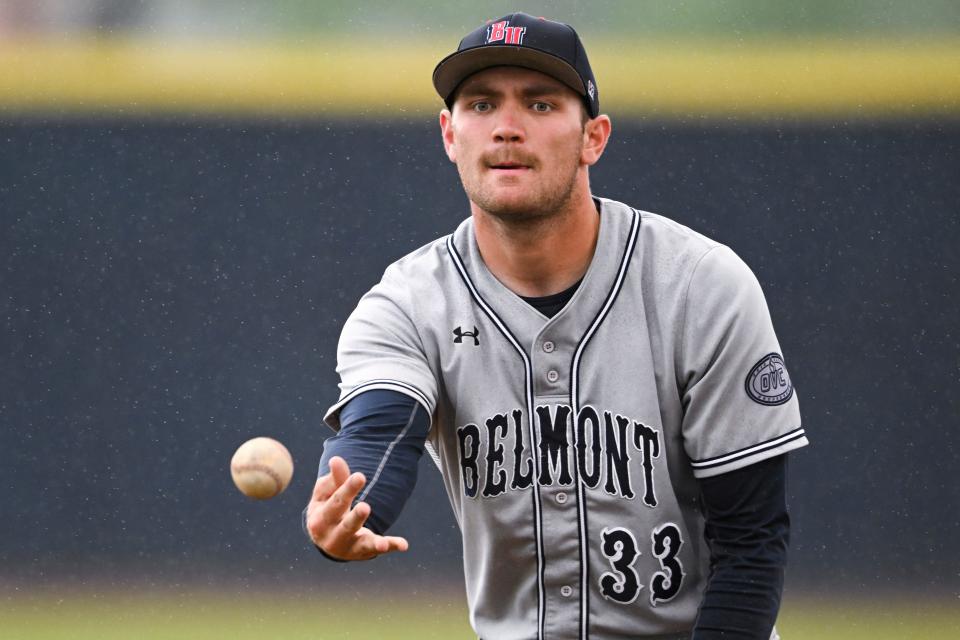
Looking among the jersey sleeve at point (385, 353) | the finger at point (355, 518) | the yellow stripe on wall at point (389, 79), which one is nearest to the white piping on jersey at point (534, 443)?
the jersey sleeve at point (385, 353)

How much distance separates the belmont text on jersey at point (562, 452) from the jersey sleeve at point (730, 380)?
0.08 metres

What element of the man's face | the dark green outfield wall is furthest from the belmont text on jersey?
the dark green outfield wall

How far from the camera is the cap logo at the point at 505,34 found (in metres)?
1.81

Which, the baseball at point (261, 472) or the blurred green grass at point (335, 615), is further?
the blurred green grass at point (335, 615)

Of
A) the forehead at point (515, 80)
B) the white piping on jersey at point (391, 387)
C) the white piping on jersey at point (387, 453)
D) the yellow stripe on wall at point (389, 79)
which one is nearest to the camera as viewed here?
the white piping on jersey at point (387, 453)

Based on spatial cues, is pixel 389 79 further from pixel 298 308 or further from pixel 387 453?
pixel 387 453

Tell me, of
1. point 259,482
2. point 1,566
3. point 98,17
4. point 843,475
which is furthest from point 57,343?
point 843,475

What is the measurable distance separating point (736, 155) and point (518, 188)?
6.38ft

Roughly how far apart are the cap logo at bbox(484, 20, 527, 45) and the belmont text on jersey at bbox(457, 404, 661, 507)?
524 mm

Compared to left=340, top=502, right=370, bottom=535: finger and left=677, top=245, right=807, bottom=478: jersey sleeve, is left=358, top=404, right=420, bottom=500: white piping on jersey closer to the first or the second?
left=340, top=502, right=370, bottom=535: finger

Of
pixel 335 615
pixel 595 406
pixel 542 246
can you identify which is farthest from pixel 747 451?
pixel 335 615

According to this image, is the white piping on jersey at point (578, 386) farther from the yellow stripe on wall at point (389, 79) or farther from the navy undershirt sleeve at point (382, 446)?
the yellow stripe on wall at point (389, 79)

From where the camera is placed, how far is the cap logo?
5.95 feet

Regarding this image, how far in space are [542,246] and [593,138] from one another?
194 millimetres
